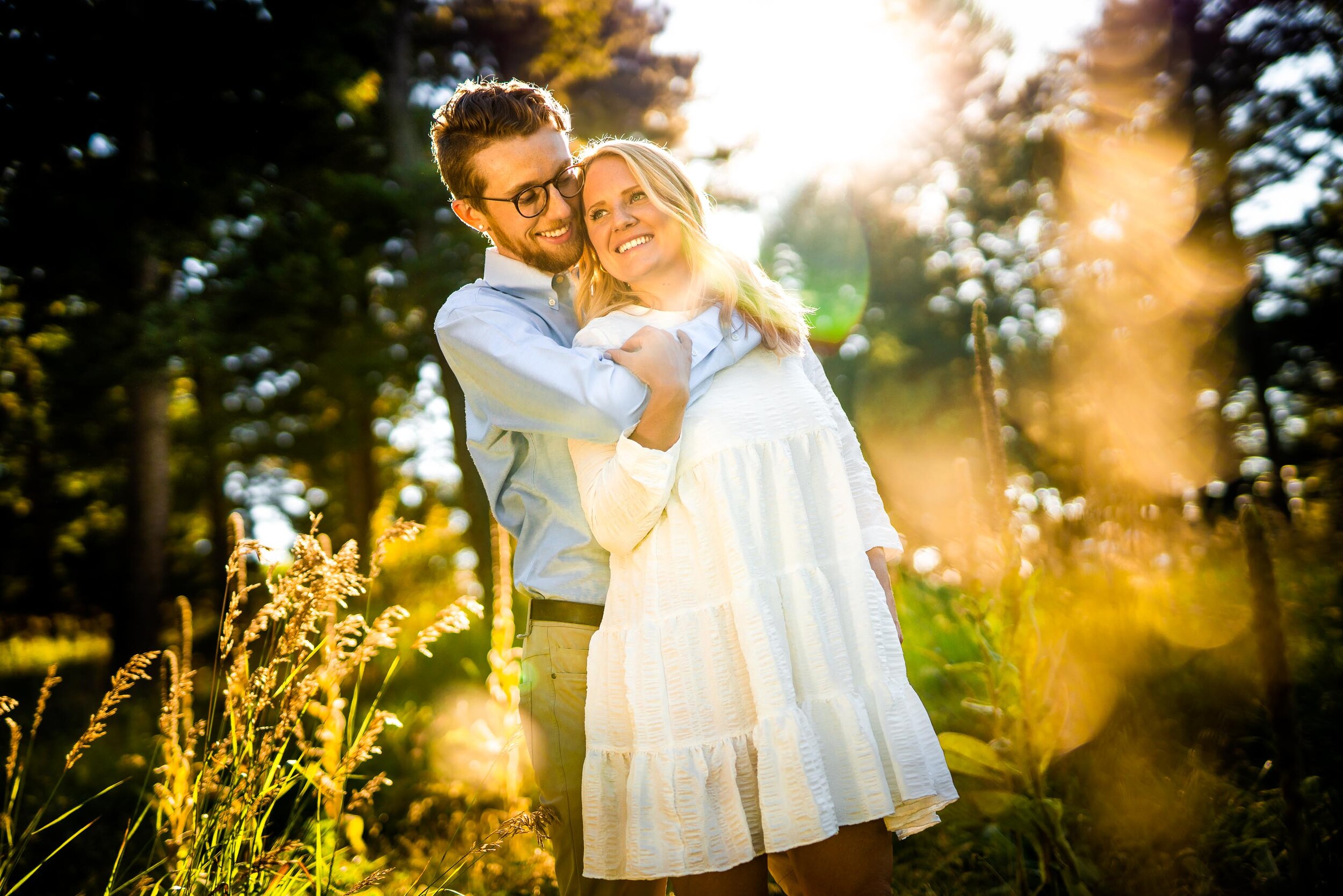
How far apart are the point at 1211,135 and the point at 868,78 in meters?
5.47

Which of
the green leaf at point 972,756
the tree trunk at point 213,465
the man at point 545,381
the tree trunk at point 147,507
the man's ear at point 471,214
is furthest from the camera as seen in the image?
the tree trunk at point 213,465

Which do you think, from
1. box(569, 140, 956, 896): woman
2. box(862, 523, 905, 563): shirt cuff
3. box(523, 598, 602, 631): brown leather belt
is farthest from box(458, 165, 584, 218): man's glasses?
box(862, 523, 905, 563): shirt cuff

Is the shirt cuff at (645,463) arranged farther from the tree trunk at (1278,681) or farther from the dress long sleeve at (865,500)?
the tree trunk at (1278,681)

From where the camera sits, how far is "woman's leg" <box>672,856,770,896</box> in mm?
1690

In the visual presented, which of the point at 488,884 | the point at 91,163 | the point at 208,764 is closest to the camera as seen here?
the point at 208,764

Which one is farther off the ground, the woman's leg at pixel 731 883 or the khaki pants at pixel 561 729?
the khaki pants at pixel 561 729

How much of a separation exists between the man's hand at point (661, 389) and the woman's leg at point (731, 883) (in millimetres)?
879

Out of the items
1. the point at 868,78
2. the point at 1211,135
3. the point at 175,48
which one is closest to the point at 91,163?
the point at 175,48

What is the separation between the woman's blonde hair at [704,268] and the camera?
202 cm

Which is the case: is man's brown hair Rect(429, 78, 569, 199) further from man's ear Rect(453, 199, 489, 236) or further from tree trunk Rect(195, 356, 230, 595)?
tree trunk Rect(195, 356, 230, 595)

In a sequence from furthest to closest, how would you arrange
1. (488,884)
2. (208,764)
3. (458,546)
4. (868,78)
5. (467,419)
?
1. (458,546)
2. (868,78)
3. (488,884)
4. (467,419)
5. (208,764)

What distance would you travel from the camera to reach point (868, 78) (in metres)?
12.2

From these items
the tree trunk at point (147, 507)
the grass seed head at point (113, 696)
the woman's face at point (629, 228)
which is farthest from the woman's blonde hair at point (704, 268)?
the tree trunk at point (147, 507)

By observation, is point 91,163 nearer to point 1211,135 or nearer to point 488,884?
point 488,884
